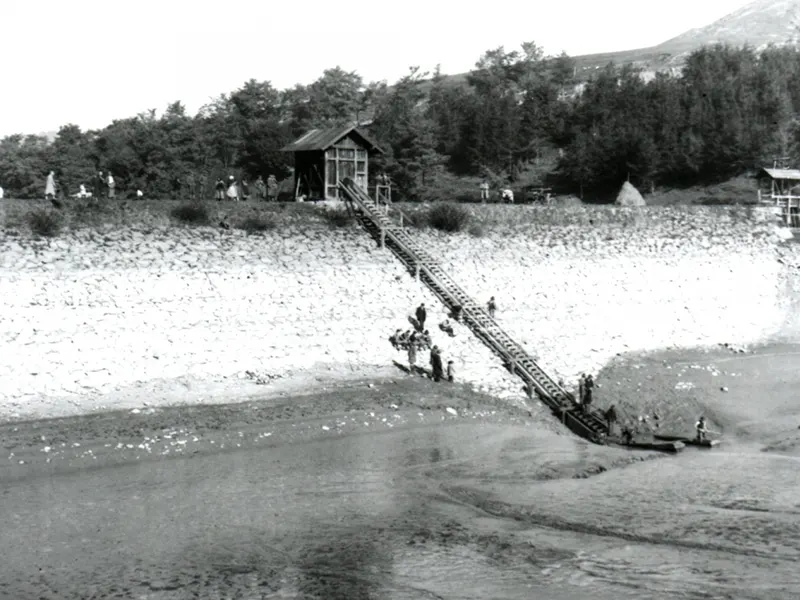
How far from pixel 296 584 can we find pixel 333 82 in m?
91.4

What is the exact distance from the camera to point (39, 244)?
97.8ft

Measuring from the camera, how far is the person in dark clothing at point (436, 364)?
30.6 meters

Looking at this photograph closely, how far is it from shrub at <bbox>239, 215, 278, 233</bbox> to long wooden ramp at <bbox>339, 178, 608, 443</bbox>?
14.0 ft

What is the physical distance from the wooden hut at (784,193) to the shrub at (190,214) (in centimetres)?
3166

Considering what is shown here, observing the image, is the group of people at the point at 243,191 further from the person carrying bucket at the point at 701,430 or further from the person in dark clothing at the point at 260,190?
the person carrying bucket at the point at 701,430

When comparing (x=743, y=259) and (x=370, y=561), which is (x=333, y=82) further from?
(x=370, y=561)

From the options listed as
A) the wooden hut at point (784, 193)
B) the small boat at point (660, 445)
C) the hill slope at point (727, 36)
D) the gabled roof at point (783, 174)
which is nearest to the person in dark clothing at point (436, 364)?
the small boat at point (660, 445)

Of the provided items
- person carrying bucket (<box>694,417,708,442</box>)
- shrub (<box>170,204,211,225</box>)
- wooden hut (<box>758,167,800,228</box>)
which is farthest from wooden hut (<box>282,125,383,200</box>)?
wooden hut (<box>758,167,800,228</box>)

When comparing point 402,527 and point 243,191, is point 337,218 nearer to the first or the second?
point 402,527

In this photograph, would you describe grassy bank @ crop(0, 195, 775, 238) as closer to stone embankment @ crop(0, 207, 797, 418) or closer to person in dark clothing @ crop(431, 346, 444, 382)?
stone embankment @ crop(0, 207, 797, 418)

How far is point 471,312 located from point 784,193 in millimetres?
29481

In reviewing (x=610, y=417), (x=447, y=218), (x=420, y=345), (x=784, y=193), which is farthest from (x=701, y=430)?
(x=784, y=193)

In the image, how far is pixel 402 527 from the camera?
62.7ft

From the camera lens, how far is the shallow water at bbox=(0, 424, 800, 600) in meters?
16.1
